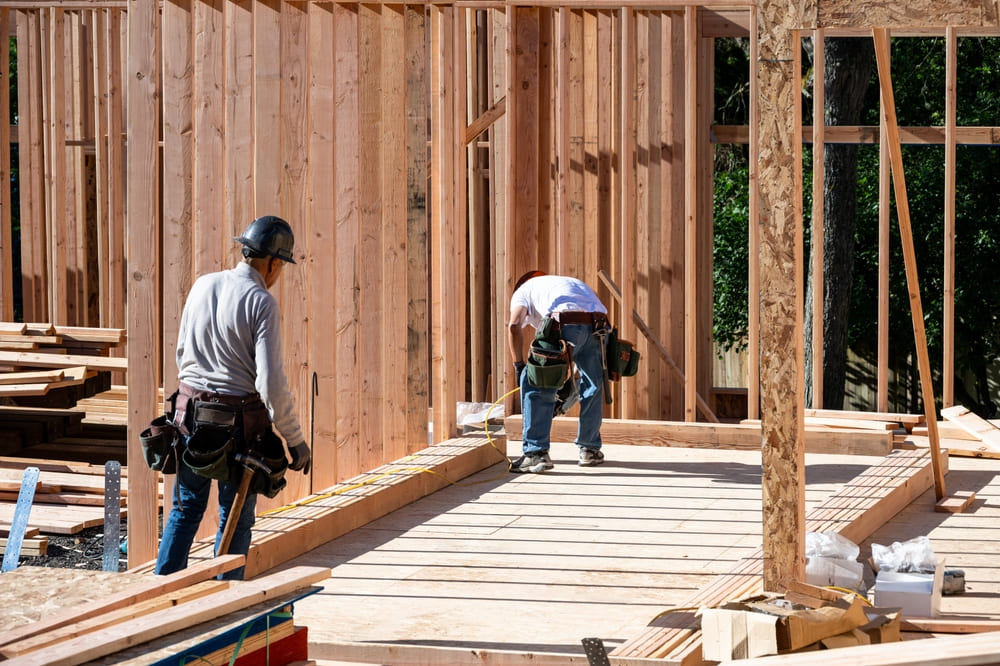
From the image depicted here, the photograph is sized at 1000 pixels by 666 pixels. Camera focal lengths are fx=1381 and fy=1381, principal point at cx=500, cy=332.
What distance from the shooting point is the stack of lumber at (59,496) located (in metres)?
8.34

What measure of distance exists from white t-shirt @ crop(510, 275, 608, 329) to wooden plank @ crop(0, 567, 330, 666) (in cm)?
405

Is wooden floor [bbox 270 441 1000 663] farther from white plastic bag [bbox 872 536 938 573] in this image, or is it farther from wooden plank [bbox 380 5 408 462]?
wooden plank [bbox 380 5 408 462]

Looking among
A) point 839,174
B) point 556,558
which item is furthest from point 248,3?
point 839,174

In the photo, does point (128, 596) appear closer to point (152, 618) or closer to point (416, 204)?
point (152, 618)

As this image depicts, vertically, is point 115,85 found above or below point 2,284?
above

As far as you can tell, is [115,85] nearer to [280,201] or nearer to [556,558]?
[280,201]

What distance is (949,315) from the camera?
9.48m

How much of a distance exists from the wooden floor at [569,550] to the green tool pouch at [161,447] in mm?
867

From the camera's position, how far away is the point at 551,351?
8.57 m

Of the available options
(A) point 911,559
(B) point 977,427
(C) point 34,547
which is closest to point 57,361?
(C) point 34,547

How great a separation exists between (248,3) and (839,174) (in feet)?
27.4

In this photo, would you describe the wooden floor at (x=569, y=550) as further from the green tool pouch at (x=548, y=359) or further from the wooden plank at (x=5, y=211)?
the wooden plank at (x=5, y=211)

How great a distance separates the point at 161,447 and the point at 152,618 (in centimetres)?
136

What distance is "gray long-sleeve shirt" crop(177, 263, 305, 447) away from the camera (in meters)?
5.24
